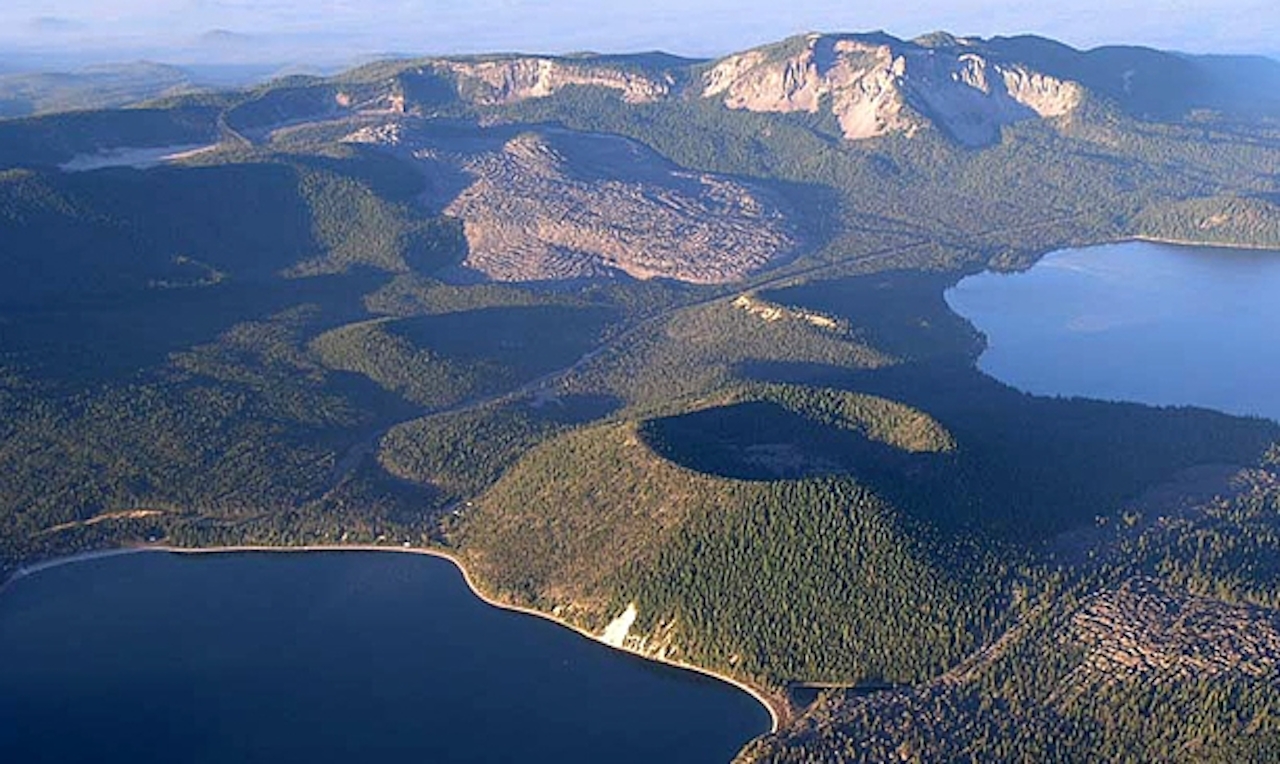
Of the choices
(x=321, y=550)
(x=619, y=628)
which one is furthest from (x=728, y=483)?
(x=321, y=550)

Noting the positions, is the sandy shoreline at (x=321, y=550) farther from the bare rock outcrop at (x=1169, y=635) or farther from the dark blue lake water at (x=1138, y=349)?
the dark blue lake water at (x=1138, y=349)

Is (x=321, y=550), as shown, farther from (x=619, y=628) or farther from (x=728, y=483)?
(x=728, y=483)

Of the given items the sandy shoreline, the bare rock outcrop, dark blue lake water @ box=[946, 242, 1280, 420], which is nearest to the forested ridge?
the bare rock outcrop

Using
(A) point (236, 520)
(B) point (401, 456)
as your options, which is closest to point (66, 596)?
(A) point (236, 520)

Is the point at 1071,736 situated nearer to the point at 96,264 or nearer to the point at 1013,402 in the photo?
the point at 1013,402

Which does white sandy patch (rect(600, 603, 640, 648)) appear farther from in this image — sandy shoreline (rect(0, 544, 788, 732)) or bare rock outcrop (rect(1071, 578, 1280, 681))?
bare rock outcrop (rect(1071, 578, 1280, 681))

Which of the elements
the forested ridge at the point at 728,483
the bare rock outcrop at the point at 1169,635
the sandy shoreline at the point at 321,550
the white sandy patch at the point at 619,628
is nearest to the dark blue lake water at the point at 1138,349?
the forested ridge at the point at 728,483
